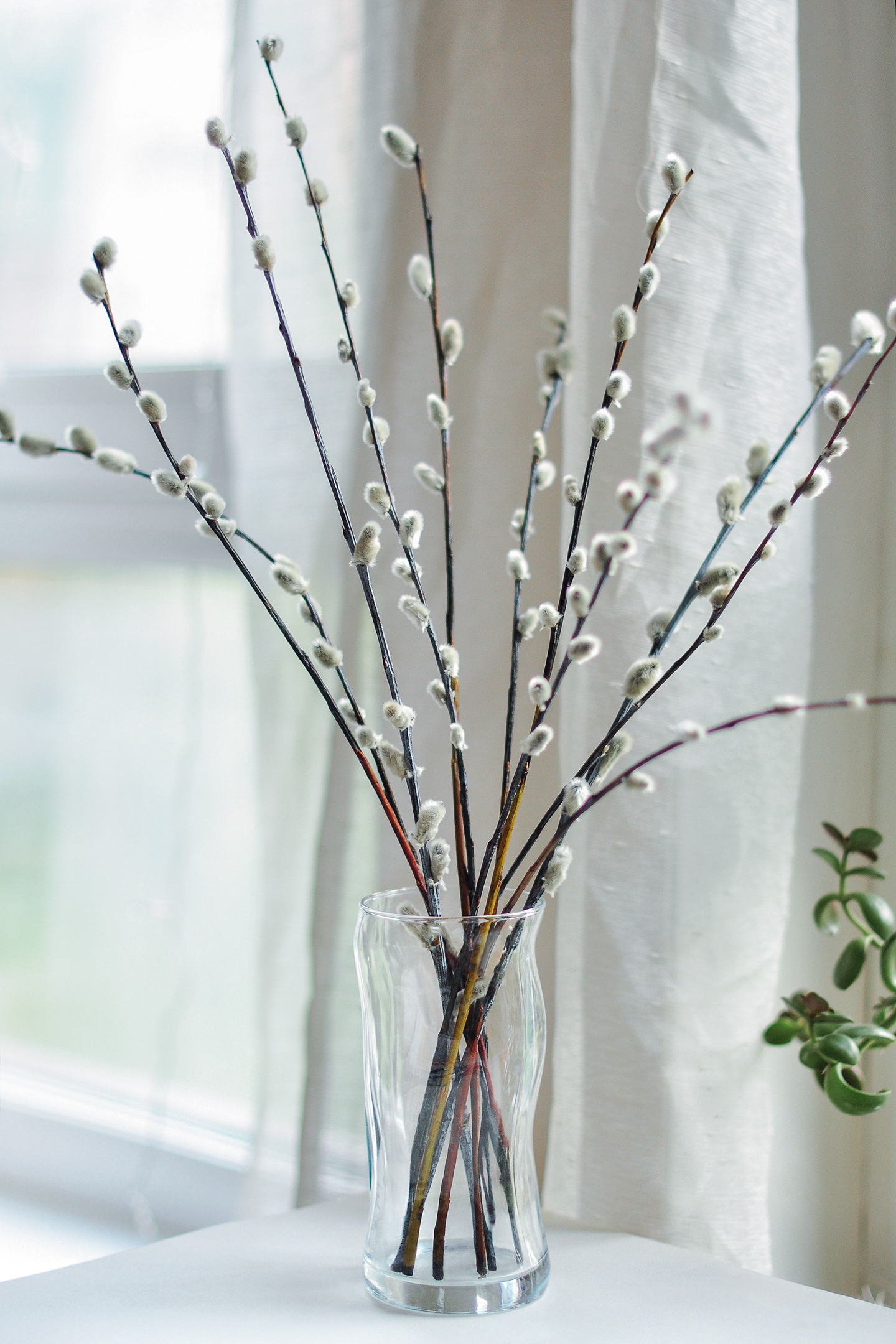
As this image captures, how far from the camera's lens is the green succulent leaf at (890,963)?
69 centimetres

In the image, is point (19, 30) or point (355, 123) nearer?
point (355, 123)

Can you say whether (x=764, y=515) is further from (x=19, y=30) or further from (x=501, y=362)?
(x=19, y=30)

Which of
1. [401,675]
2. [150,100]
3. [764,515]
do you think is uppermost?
[150,100]

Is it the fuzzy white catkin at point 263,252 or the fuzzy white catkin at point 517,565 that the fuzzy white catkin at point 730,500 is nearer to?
the fuzzy white catkin at point 517,565

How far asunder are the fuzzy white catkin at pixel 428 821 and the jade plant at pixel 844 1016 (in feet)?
0.94

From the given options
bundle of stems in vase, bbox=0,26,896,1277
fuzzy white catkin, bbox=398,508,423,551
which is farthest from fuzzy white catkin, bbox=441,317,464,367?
fuzzy white catkin, bbox=398,508,423,551

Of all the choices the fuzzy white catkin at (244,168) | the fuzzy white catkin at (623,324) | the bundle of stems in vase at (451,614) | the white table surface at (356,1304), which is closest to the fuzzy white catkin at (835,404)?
the bundle of stems in vase at (451,614)

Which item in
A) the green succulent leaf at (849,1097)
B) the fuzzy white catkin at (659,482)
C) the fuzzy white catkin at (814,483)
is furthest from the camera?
the green succulent leaf at (849,1097)

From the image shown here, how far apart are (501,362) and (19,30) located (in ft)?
2.58

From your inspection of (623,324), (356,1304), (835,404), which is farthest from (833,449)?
(356,1304)

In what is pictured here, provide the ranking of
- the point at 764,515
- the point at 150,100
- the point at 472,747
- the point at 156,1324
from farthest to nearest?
→ the point at 150,100, the point at 472,747, the point at 764,515, the point at 156,1324

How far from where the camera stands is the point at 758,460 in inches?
20.9

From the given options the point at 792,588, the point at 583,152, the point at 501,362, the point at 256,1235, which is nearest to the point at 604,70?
the point at 583,152

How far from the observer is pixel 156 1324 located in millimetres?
620
